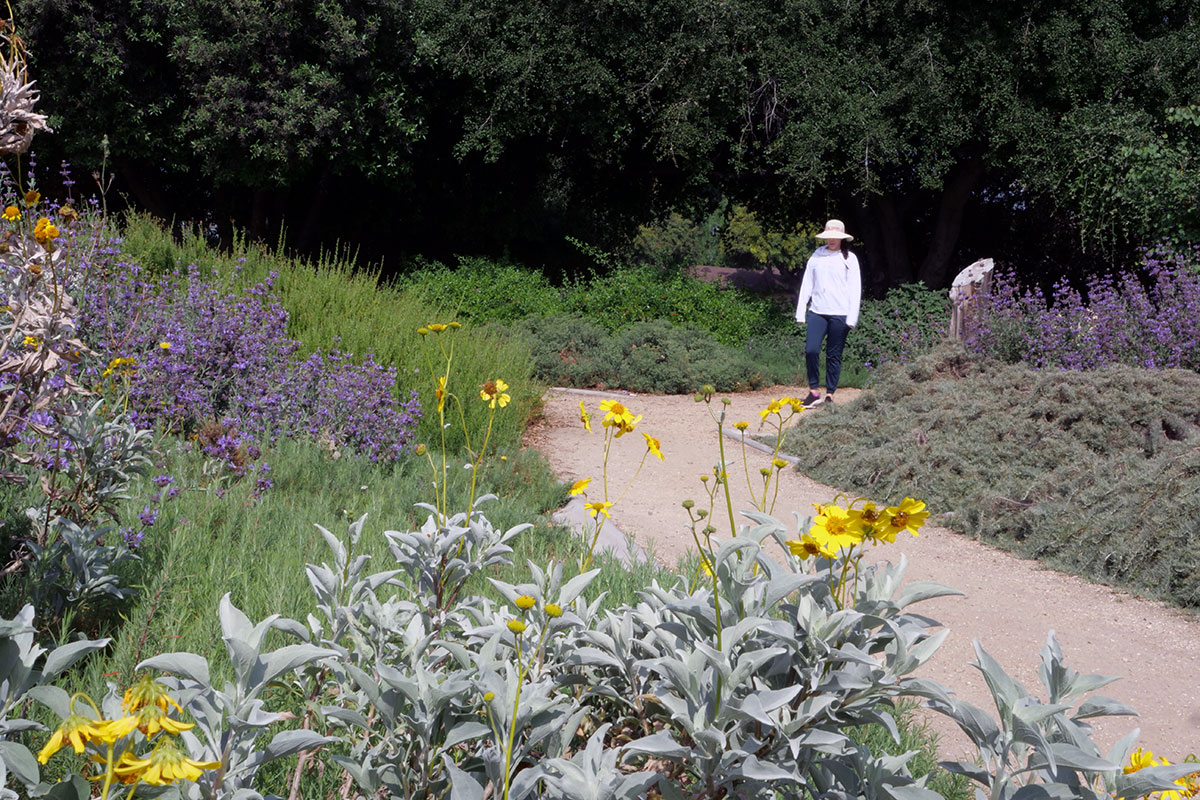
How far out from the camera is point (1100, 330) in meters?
8.49

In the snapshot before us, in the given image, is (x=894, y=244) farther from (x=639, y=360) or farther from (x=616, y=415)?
(x=616, y=415)

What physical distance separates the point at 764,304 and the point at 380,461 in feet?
37.0

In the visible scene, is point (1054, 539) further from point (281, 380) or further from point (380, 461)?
point (281, 380)

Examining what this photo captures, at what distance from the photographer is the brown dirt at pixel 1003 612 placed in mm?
3219

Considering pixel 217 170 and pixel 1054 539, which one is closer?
pixel 1054 539

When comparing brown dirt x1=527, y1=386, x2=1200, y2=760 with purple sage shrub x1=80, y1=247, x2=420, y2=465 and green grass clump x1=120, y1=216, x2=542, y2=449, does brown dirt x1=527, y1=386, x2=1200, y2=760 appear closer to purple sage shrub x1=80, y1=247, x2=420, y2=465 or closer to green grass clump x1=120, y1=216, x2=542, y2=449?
green grass clump x1=120, y1=216, x2=542, y2=449

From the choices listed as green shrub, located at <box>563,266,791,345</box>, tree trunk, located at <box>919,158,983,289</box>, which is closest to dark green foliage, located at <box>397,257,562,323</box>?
green shrub, located at <box>563,266,791,345</box>

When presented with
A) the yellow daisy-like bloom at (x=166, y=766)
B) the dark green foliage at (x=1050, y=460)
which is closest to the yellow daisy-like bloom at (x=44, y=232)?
the yellow daisy-like bloom at (x=166, y=766)

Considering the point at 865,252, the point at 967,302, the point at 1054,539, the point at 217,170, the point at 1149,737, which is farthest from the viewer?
the point at 865,252

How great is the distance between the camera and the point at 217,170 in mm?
14844

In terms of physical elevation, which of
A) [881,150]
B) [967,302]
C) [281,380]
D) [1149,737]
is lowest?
[1149,737]

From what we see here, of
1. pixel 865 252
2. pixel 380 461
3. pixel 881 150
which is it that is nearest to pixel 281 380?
pixel 380 461

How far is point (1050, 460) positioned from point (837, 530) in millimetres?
4665

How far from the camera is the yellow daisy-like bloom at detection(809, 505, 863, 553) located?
1551mm
